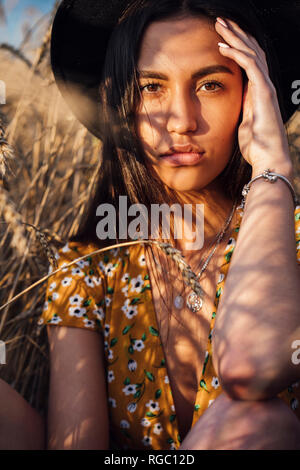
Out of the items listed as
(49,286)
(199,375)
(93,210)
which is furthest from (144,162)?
(199,375)

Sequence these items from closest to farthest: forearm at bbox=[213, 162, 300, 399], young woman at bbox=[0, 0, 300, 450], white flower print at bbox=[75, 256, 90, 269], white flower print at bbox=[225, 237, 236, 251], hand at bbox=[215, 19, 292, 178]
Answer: forearm at bbox=[213, 162, 300, 399] < young woman at bbox=[0, 0, 300, 450] < hand at bbox=[215, 19, 292, 178] < white flower print at bbox=[225, 237, 236, 251] < white flower print at bbox=[75, 256, 90, 269]

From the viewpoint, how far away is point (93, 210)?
66.2 inches

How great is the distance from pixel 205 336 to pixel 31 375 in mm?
847

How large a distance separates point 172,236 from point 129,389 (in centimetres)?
51

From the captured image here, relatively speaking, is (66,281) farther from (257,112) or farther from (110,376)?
(257,112)

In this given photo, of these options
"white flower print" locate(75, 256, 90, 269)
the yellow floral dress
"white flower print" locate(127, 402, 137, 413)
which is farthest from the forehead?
"white flower print" locate(127, 402, 137, 413)

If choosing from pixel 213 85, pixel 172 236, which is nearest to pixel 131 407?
pixel 172 236

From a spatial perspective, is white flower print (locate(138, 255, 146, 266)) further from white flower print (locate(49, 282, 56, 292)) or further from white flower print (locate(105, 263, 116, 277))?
white flower print (locate(49, 282, 56, 292))

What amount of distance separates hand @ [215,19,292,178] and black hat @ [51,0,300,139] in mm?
239

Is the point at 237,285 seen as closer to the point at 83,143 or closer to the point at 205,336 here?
the point at 205,336

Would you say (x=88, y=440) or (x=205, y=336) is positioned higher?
(x=205, y=336)

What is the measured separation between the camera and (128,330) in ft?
5.01

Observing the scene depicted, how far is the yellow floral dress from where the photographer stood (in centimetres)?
141

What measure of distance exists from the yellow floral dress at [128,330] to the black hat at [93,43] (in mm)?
518
